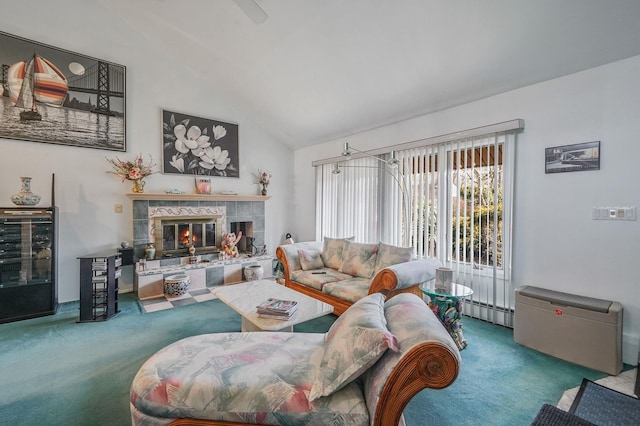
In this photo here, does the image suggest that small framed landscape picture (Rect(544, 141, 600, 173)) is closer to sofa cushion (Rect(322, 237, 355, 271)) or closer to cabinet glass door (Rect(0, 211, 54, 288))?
sofa cushion (Rect(322, 237, 355, 271))

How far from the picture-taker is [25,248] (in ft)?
10.6

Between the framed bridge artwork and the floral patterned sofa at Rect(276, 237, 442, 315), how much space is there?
3073mm

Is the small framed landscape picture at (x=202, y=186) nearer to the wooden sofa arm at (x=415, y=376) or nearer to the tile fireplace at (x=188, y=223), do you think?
the tile fireplace at (x=188, y=223)

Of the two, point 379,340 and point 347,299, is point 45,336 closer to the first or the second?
point 347,299

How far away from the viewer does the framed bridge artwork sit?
3.49m

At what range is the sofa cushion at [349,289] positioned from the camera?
2.89 meters

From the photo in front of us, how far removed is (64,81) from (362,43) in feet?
12.6

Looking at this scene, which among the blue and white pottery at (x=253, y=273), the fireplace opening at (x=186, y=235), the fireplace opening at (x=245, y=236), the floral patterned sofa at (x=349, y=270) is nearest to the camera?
the floral patterned sofa at (x=349, y=270)

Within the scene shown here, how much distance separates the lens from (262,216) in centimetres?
566

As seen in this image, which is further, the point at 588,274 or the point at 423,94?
the point at 423,94

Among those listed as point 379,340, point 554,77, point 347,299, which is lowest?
point 347,299

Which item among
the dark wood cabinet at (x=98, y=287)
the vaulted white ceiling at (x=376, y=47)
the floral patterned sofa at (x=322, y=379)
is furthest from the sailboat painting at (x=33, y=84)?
the floral patterned sofa at (x=322, y=379)

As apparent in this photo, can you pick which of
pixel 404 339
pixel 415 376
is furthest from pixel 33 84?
pixel 415 376

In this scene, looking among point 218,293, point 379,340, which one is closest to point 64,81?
point 218,293
